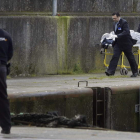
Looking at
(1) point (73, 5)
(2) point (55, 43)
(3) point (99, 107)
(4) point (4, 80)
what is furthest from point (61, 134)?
(1) point (73, 5)

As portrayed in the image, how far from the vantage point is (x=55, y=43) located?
15.2 m

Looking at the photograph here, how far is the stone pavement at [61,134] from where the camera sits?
24.2ft

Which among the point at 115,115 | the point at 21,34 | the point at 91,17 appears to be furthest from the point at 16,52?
the point at 115,115

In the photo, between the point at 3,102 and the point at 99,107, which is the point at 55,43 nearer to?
the point at 99,107

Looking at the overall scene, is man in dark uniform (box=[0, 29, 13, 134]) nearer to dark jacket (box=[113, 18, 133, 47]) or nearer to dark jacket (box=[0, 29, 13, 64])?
dark jacket (box=[0, 29, 13, 64])

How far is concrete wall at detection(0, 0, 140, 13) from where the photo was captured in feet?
48.7

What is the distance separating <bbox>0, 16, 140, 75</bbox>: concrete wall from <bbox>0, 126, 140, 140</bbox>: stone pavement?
6.35m

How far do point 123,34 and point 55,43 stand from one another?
6.42 ft

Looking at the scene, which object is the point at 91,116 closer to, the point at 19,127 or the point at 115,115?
the point at 115,115

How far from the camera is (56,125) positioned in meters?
8.79

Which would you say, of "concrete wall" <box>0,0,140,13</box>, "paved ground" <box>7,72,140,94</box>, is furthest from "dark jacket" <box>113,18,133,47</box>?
"concrete wall" <box>0,0,140,13</box>

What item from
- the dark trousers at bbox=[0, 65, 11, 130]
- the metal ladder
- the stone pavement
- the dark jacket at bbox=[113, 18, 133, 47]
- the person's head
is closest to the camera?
the dark trousers at bbox=[0, 65, 11, 130]

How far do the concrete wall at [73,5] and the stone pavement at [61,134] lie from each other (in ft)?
22.4

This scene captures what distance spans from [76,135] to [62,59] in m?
7.73
